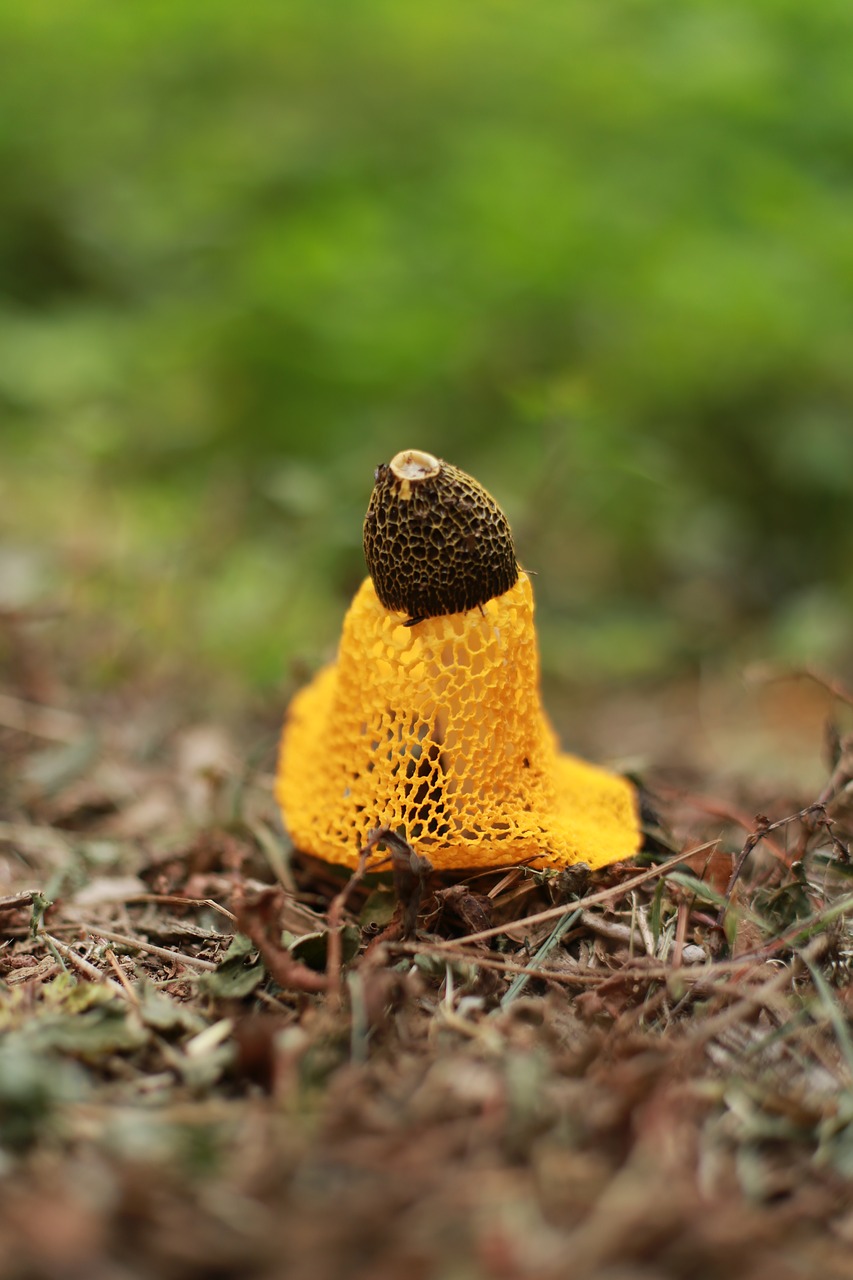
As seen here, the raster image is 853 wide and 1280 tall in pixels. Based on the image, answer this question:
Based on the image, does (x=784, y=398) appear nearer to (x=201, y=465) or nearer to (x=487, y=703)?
(x=201, y=465)

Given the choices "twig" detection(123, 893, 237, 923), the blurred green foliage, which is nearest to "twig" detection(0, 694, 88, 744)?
"twig" detection(123, 893, 237, 923)

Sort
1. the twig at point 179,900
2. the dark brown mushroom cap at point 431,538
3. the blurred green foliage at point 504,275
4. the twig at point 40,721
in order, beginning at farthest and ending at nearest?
1. the blurred green foliage at point 504,275
2. the twig at point 40,721
3. the twig at point 179,900
4. the dark brown mushroom cap at point 431,538

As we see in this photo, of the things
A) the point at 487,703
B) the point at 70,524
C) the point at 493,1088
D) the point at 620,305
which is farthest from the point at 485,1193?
the point at 620,305

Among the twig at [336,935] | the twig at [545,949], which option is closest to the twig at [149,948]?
the twig at [336,935]

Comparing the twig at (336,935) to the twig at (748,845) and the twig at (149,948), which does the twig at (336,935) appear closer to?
the twig at (149,948)

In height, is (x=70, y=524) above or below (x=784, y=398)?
below

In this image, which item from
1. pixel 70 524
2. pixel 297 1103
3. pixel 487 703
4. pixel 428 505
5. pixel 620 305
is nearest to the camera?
pixel 297 1103

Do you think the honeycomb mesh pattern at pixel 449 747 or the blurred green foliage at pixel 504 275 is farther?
the blurred green foliage at pixel 504 275

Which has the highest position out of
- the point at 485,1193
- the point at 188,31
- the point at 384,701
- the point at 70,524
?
the point at 188,31
